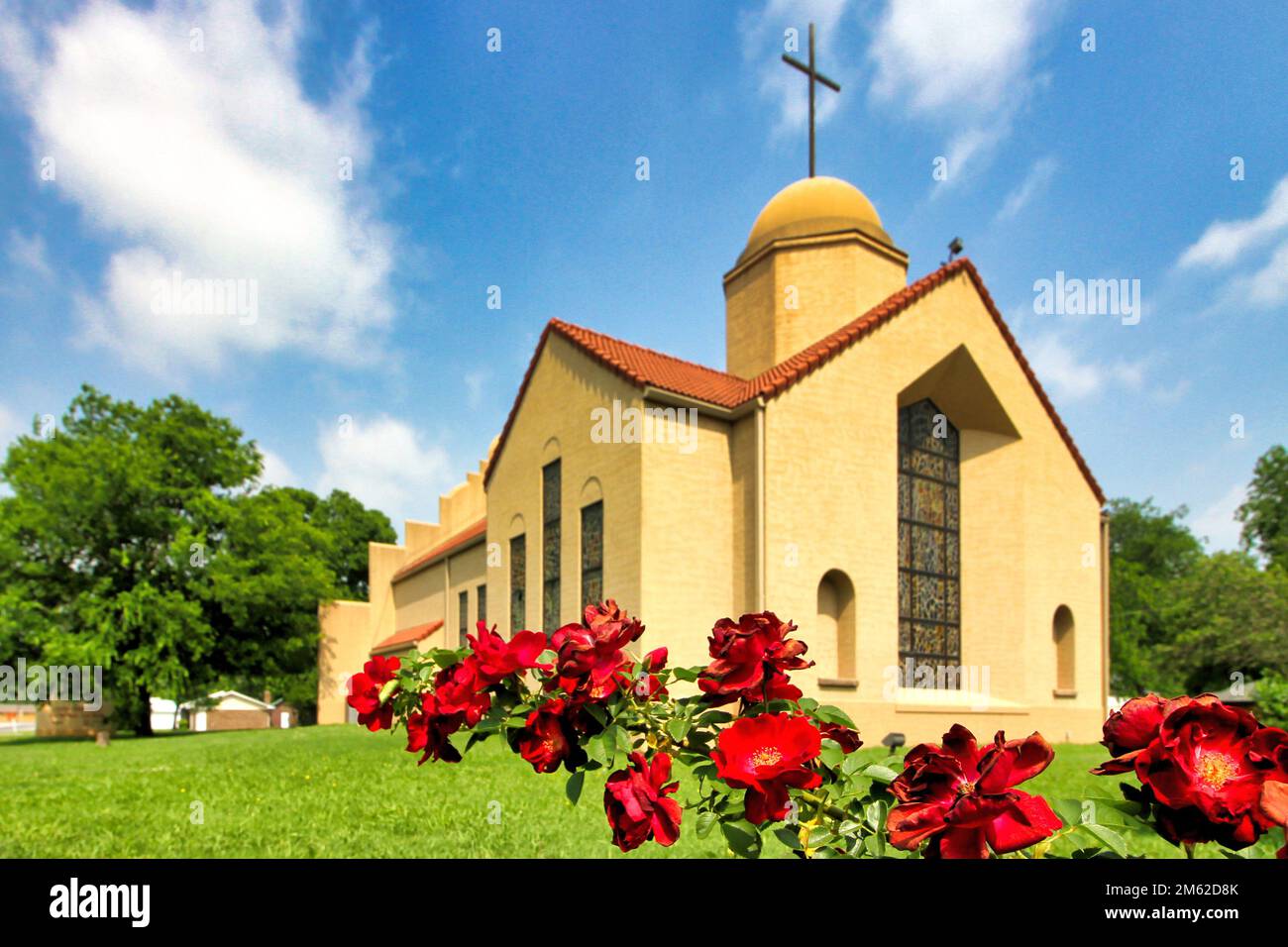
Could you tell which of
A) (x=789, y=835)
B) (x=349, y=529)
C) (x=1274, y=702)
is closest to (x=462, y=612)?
(x=1274, y=702)

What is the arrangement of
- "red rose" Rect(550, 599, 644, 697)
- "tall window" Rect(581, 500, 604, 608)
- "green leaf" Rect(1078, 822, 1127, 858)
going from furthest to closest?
"tall window" Rect(581, 500, 604, 608)
"red rose" Rect(550, 599, 644, 697)
"green leaf" Rect(1078, 822, 1127, 858)

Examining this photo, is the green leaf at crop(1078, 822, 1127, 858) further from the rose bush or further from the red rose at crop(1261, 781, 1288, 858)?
the red rose at crop(1261, 781, 1288, 858)

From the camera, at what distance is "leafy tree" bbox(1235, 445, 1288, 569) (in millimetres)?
51531

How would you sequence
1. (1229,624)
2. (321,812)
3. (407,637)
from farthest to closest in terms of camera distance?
(407,637) → (1229,624) → (321,812)

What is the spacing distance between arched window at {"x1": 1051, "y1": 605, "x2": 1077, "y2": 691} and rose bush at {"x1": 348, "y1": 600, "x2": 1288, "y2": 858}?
2518 centimetres

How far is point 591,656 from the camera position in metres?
1.79

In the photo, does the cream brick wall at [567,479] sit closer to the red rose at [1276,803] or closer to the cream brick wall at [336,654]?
the red rose at [1276,803]

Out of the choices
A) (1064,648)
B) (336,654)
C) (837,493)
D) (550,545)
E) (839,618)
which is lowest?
(336,654)

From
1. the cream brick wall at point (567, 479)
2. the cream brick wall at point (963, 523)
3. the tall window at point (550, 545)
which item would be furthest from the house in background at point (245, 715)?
the cream brick wall at point (963, 523)

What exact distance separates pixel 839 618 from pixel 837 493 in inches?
122

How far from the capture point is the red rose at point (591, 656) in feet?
5.77

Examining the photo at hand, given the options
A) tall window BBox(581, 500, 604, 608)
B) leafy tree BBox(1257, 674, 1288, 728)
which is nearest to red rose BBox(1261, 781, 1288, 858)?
tall window BBox(581, 500, 604, 608)

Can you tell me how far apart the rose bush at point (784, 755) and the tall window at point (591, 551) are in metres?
16.5

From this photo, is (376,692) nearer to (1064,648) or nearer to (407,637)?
(1064,648)
